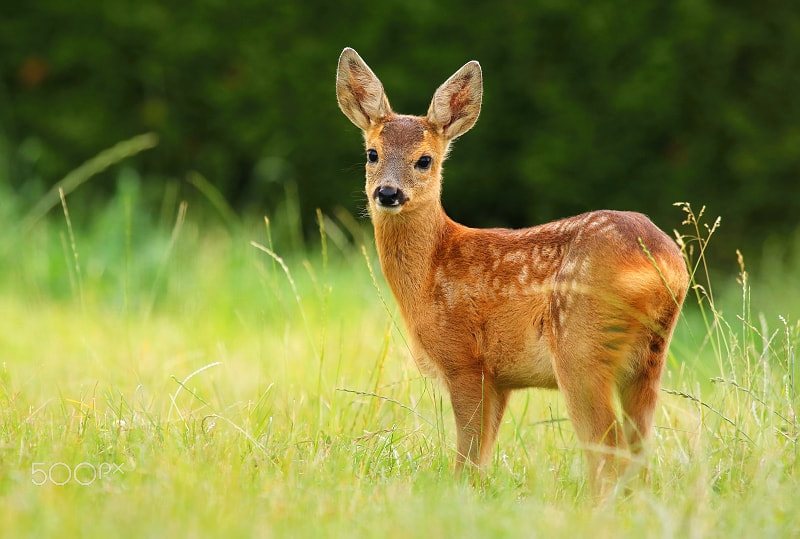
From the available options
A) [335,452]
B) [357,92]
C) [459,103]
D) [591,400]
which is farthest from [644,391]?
[357,92]

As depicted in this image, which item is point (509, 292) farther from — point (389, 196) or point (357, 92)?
point (357, 92)

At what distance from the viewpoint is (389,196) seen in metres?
4.46

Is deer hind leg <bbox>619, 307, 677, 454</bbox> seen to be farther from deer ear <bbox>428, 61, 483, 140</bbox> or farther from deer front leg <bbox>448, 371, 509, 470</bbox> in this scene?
deer ear <bbox>428, 61, 483, 140</bbox>

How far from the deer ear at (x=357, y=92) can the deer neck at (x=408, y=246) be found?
53 cm

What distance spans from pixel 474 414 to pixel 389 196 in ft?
3.04

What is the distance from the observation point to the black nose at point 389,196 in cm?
446

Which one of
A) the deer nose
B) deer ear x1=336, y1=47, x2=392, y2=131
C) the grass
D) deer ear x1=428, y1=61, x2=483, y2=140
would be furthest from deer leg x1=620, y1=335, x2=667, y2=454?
deer ear x1=336, y1=47, x2=392, y2=131

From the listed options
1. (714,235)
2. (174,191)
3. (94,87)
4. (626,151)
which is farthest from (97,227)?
(714,235)

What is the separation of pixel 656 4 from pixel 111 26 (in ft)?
15.0

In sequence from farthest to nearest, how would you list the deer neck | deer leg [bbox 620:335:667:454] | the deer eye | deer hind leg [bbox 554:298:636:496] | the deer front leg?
the deer eye, the deer neck, the deer front leg, deer leg [bbox 620:335:667:454], deer hind leg [bbox 554:298:636:496]

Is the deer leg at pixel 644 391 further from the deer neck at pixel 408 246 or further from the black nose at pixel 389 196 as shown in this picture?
the black nose at pixel 389 196

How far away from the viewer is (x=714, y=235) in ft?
29.6

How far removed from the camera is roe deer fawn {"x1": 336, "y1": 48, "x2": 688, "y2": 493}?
379cm

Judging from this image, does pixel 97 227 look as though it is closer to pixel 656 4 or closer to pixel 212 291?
pixel 212 291
